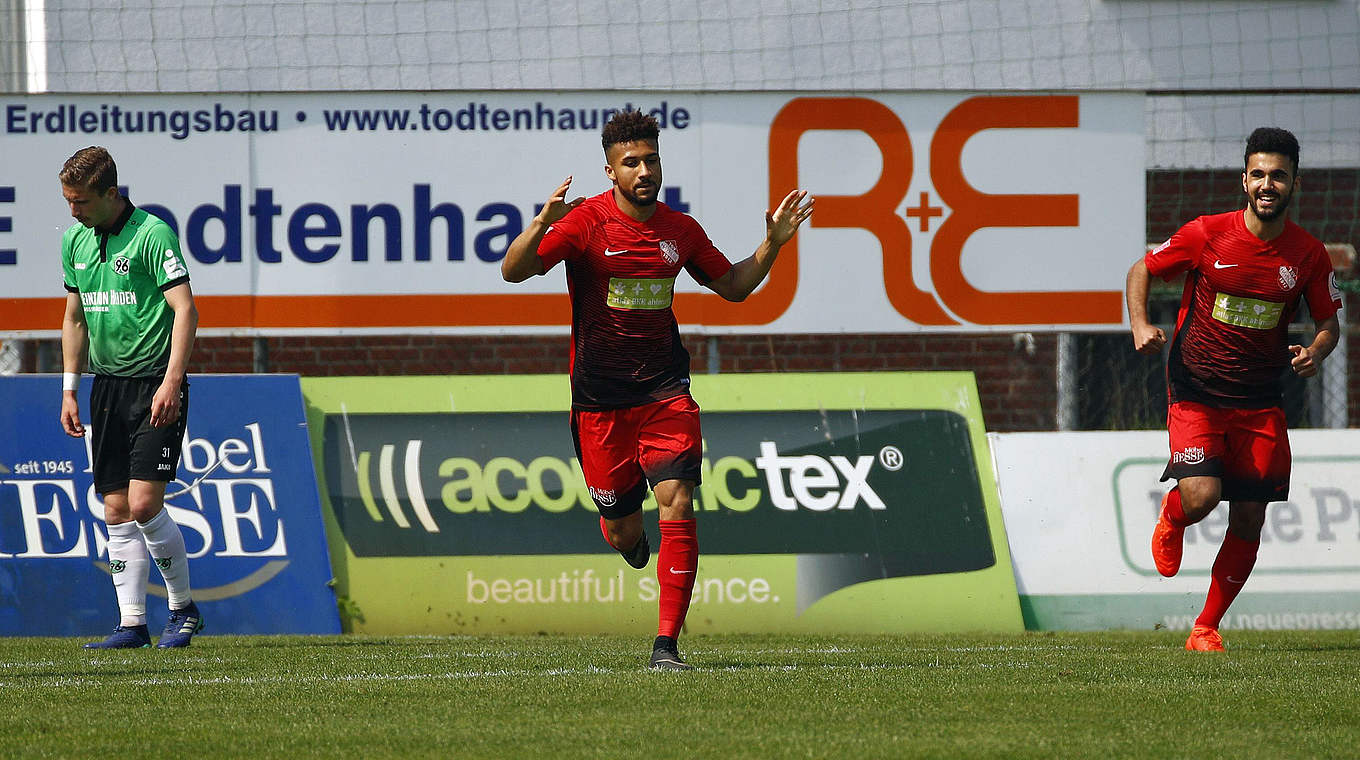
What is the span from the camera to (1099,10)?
1370 centimetres

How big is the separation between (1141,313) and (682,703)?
303 cm

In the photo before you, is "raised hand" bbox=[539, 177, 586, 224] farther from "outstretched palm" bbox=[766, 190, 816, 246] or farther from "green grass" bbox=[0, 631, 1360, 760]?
"green grass" bbox=[0, 631, 1360, 760]

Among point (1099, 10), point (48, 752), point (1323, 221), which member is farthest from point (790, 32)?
point (48, 752)

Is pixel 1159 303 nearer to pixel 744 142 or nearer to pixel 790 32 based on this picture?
pixel 790 32

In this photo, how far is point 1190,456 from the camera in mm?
6832

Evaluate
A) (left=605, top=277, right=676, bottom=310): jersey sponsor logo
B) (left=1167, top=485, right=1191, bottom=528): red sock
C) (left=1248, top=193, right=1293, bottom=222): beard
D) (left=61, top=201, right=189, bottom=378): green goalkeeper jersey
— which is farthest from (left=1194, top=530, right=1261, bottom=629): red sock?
(left=61, top=201, right=189, bottom=378): green goalkeeper jersey

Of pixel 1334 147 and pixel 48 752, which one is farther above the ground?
pixel 1334 147

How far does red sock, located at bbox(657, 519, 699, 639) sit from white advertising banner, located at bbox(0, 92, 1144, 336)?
397 centimetres

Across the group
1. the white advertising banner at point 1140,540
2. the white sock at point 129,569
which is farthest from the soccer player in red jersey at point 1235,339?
the white sock at point 129,569

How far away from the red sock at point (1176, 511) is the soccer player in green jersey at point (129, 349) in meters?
4.38

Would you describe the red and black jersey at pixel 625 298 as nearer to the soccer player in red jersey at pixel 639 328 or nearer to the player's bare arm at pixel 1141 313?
the soccer player in red jersey at pixel 639 328

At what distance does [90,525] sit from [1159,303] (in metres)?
9.02

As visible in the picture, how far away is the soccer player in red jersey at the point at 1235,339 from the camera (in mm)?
6727

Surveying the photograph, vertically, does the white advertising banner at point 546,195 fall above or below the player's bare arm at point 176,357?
above
